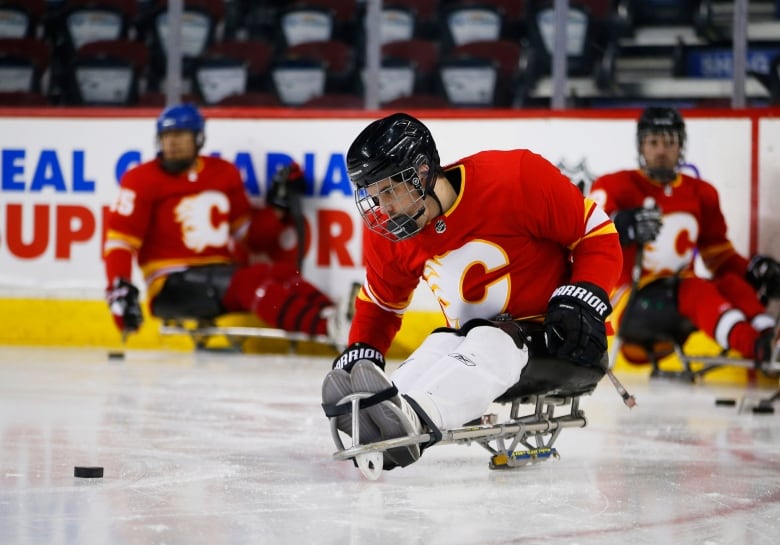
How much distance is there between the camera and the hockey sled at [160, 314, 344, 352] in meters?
6.23

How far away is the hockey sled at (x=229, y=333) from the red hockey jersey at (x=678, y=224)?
1478mm

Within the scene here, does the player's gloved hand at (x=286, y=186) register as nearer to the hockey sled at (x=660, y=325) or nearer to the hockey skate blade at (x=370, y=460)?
the hockey sled at (x=660, y=325)

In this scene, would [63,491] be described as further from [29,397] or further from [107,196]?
[107,196]

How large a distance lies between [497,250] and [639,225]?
2450 millimetres

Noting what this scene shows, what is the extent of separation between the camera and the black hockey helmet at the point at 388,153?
8.95 ft

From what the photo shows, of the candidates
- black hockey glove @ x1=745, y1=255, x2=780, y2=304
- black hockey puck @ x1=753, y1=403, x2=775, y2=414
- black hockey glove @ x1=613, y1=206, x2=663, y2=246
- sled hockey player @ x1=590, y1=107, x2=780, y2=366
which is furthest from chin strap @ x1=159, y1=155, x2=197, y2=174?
black hockey puck @ x1=753, y1=403, x2=775, y2=414

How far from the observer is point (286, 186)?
6398mm

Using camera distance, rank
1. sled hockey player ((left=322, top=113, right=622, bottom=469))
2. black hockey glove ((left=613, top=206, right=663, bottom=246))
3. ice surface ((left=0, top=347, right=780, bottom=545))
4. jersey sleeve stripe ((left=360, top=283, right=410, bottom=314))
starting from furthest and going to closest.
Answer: black hockey glove ((left=613, top=206, right=663, bottom=246)) < jersey sleeve stripe ((left=360, top=283, right=410, bottom=314)) < sled hockey player ((left=322, top=113, right=622, bottom=469)) < ice surface ((left=0, top=347, right=780, bottom=545))

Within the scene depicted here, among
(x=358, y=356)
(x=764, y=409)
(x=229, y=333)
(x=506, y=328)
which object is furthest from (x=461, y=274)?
(x=229, y=333)

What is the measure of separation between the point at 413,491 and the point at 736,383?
128 inches

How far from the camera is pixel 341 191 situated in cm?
651

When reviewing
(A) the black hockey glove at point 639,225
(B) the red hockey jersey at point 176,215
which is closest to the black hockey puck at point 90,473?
(A) the black hockey glove at point 639,225

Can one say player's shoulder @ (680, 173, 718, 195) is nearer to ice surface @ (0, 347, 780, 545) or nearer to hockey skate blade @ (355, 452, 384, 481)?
ice surface @ (0, 347, 780, 545)

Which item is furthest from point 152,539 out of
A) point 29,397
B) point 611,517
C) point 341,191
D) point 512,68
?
point 512,68
